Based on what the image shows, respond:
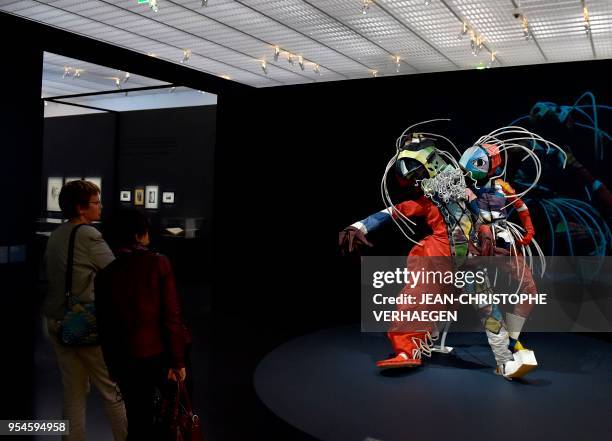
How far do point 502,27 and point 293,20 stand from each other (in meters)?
1.67

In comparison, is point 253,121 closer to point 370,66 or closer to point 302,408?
point 370,66

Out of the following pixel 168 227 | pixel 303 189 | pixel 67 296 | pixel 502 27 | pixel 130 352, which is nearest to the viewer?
pixel 130 352

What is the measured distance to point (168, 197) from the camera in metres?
9.02

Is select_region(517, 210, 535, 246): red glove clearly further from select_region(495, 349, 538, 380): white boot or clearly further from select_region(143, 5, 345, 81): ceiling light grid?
select_region(143, 5, 345, 81): ceiling light grid

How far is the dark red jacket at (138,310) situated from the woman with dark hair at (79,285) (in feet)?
1.09

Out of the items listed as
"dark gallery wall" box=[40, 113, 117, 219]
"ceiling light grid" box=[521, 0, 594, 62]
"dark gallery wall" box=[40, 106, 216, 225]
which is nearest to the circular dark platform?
"ceiling light grid" box=[521, 0, 594, 62]

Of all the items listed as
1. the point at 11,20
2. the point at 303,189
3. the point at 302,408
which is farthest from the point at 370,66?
the point at 302,408

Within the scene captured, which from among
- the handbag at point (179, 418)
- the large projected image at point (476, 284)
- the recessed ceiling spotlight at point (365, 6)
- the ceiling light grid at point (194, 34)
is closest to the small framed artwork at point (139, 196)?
the ceiling light grid at point (194, 34)

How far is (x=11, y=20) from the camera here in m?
4.55

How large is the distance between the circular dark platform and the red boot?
0.32 feet

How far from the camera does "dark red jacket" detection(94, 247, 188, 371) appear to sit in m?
2.29

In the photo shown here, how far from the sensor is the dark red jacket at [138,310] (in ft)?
7.50

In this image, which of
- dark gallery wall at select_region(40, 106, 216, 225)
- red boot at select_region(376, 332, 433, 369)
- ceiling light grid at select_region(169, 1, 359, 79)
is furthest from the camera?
dark gallery wall at select_region(40, 106, 216, 225)

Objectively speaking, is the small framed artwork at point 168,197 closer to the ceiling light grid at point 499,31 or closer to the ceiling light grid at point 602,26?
the ceiling light grid at point 499,31
